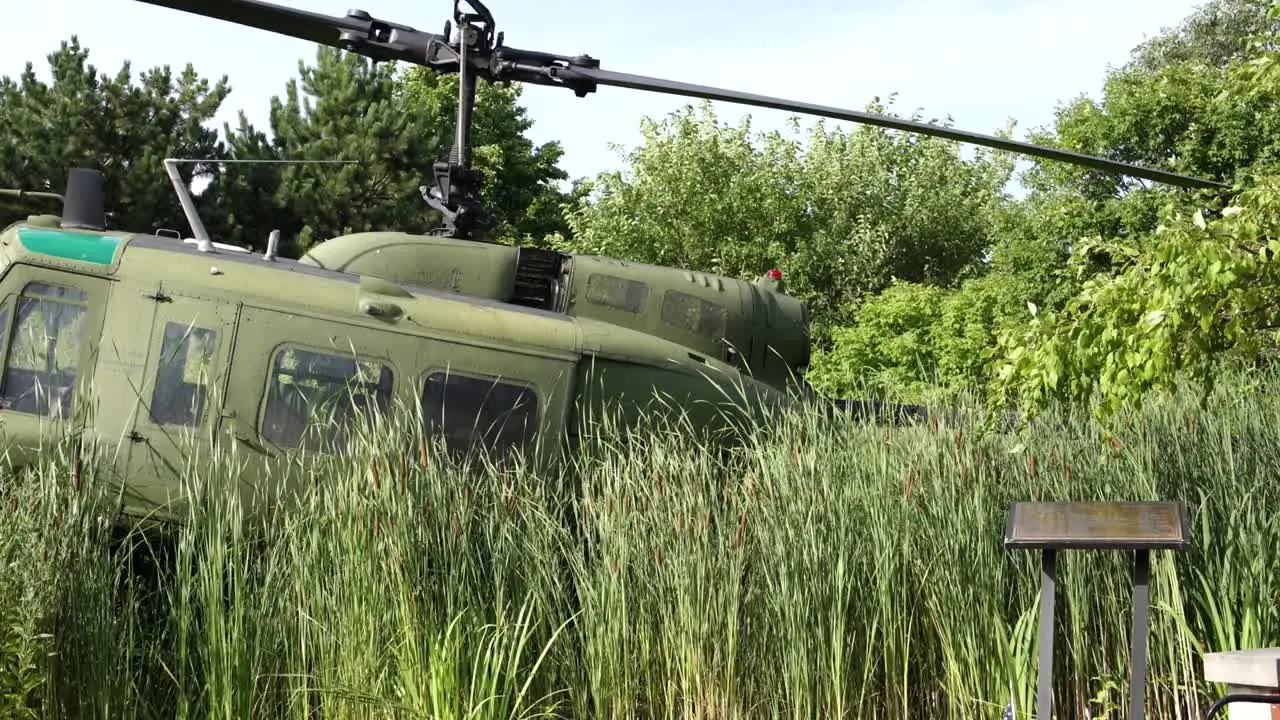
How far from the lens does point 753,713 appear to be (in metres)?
5.52

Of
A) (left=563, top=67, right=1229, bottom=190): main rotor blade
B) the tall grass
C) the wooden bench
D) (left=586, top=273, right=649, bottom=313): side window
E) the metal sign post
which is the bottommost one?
the tall grass

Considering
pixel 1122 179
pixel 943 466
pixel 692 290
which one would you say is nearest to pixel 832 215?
pixel 1122 179

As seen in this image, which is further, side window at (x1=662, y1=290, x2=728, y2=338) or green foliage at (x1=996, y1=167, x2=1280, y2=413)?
side window at (x1=662, y1=290, x2=728, y2=338)

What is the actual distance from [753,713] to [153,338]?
3.30m

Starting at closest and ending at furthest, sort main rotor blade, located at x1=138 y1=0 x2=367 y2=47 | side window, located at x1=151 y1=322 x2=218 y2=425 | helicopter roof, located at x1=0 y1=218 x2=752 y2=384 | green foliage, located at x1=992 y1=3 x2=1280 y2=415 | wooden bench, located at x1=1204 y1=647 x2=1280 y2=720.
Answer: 1. wooden bench, located at x1=1204 y1=647 x2=1280 y2=720
2. green foliage, located at x1=992 y1=3 x2=1280 y2=415
3. side window, located at x1=151 y1=322 x2=218 y2=425
4. helicopter roof, located at x1=0 y1=218 x2=752 y2=384
5. main rotor blade, located at x1=138 y1=0 x2=367 y2=47

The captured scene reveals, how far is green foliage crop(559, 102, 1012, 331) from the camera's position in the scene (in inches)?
1030

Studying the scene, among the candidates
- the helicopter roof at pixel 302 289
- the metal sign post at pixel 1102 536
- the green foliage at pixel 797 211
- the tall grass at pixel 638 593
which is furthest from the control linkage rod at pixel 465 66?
the green foliage at pixel 797 211

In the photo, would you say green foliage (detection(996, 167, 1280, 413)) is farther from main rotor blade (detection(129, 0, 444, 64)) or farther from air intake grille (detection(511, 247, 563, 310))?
main rotor blade (detection(129, 0, 444, 64))

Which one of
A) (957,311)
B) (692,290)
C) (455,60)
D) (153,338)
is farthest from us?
(957,311)

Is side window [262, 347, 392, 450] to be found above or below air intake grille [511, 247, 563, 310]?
below

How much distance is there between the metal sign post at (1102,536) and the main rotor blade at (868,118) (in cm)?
235

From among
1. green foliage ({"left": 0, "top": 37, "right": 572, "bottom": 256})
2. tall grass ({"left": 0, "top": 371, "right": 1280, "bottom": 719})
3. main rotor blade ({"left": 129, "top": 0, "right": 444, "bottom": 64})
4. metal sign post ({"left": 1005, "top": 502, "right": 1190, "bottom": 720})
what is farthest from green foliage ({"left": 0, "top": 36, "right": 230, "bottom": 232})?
metal sign post ({"left": 1005, "top": 502, "right": 1190, "bottom": 720})

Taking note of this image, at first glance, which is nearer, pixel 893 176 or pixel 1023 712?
pixel 1023 712

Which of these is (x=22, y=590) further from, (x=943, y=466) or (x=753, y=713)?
(x=943, y=466)
